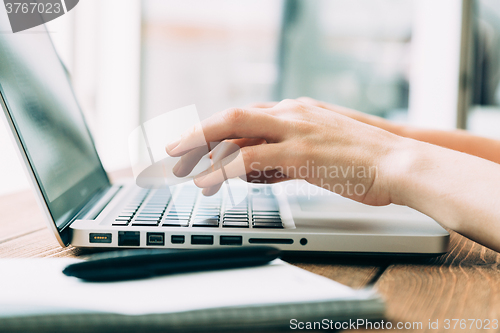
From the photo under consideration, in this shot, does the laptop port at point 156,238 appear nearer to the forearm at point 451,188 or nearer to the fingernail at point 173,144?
the fingernail at point 173,144

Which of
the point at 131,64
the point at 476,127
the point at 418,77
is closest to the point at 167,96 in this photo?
the point at 131,64

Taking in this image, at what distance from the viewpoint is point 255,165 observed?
16.8 inches

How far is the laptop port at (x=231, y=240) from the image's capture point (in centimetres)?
37

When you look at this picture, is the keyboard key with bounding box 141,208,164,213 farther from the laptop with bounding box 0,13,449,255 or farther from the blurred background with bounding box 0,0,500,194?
the blurred background with bounding box 0,0,500,194

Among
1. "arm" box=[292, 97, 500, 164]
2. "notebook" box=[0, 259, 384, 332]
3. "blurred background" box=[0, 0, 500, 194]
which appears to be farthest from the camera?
"blurred background" box=[0, 0, 500, 194]

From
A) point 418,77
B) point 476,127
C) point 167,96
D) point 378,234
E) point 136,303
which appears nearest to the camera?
point 136,303

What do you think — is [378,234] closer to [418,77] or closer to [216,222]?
[216,222]

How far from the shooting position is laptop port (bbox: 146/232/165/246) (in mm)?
374

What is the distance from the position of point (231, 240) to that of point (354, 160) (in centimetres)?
17

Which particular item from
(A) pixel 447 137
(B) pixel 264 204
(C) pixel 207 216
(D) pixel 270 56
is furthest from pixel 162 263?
(D) pixel 270 56

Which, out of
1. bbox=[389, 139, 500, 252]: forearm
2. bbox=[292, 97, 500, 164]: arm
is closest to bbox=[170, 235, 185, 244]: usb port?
bbox=[389, 139, 500, 252]: forearm

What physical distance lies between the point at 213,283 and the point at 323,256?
17 cm

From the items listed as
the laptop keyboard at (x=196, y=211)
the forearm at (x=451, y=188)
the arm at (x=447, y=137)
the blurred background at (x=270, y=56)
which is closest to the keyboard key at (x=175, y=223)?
the laptop keyboard at (x=196, y=211)

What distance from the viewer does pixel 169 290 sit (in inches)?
9.9
